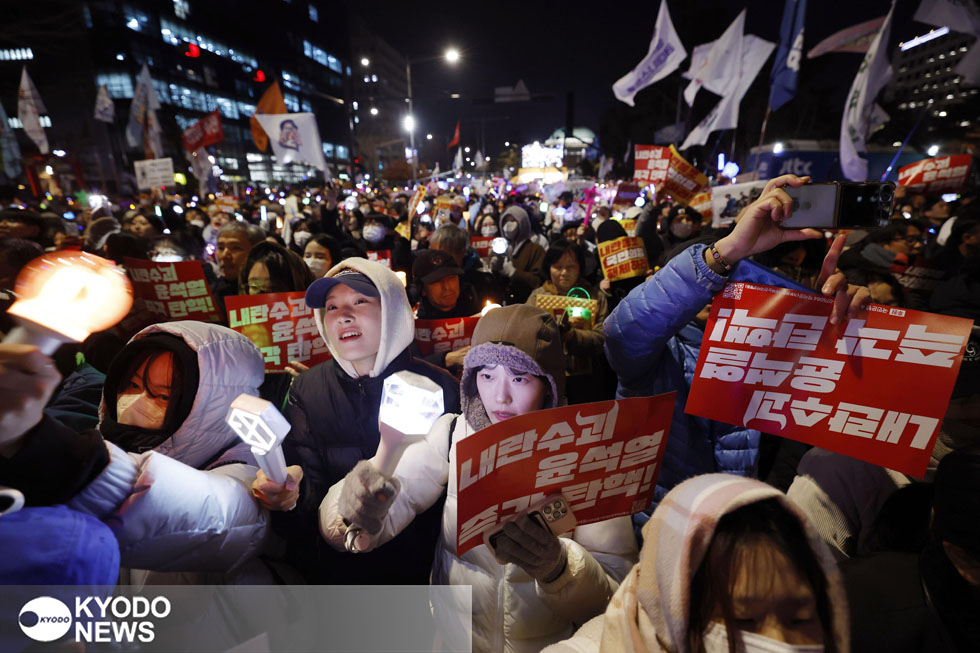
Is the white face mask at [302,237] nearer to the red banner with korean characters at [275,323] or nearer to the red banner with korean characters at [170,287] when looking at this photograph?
the red banner with korean characters at [170,287]

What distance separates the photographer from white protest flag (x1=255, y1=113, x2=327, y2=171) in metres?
9.72

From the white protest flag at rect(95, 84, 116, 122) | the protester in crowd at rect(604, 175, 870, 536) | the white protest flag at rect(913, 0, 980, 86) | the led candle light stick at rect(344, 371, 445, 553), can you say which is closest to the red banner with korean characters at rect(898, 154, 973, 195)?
the white protest flag at rect(913, 0, 980, 86)

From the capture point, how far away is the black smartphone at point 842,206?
1.62 m

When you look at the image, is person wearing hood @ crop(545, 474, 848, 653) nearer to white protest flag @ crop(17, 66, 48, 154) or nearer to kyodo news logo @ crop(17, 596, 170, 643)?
kyodo news logo @ crop(17, 596, 170, 643)

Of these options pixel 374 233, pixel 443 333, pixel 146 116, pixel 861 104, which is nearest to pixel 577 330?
pixel 443 333

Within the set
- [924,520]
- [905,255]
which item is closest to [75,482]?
[924,520]

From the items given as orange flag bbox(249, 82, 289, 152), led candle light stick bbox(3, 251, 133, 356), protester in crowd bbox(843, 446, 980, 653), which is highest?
orange flag bbox(249, 82, 289, 152)

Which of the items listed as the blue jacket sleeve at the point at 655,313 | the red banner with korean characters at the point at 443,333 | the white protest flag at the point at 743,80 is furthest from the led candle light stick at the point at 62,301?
the white protest flag at the point at 743,80

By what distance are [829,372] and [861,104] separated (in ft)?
26.8

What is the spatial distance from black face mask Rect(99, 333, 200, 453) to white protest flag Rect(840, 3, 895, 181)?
355 inches

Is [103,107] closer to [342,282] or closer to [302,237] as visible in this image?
[302,237]

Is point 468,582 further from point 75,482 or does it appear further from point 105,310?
point 105,310

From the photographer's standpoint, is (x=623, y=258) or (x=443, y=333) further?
(x=623, y=258)

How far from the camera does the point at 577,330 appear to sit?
343 centimetres
